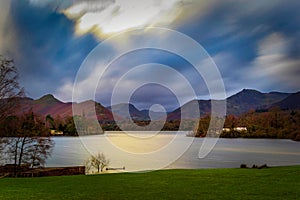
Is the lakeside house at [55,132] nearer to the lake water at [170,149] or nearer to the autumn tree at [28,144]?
the lake water at [170,149]

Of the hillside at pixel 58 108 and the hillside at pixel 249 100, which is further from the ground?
the hillside at pixel 249 100

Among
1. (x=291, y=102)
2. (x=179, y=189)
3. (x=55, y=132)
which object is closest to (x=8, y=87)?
(x=179, y=189)

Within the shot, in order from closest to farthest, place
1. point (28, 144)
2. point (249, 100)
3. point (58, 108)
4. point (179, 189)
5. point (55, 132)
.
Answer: point (179, 189)
point (28, 144)
point (55, 132)
point (58, 108)
point (249, 100)

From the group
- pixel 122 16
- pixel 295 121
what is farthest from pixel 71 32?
pixel 295 121

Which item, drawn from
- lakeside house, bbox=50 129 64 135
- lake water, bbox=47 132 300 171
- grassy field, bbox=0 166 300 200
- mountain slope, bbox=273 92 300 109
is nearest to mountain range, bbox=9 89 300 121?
mountain slope, bbox=273 92 300 109

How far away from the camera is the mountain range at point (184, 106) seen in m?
24.0

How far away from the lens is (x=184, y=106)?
3128 centimetres

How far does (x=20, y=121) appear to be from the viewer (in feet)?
76.5

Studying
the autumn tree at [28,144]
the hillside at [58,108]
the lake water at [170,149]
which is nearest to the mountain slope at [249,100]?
the lake water at [170,149]

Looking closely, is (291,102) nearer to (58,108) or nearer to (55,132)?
(58,108)

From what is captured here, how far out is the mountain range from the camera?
78.8 ft

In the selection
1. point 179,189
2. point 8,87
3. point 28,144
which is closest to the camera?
point 179,189

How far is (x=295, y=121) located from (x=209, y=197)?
42215mm

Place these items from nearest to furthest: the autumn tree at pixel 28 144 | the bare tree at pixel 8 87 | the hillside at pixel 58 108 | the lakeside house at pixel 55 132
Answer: the bare tree at pixel 8 87 < the autumn tree at pixel 28 144 < the hillside at pixel 58 108 < the lakeside house at pixel 55 132
